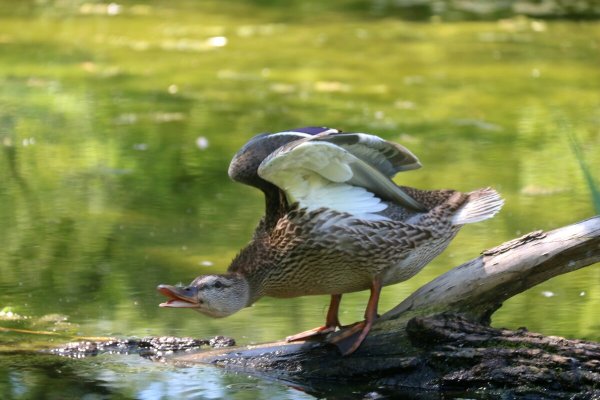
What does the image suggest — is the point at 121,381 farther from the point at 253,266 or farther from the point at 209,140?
the point at 209,140

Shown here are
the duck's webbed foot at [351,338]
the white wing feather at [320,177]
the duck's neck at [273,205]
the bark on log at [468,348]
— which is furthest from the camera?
the duck's neck at [273,205]

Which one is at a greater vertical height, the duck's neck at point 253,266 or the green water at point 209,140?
the duck's neck at point 253,266

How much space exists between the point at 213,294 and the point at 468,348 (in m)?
0.90

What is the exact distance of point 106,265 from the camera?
5742 mm

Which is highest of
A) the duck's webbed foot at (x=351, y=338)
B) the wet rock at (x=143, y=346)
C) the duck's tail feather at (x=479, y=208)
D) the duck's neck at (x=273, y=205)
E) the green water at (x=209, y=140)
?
the duck's neck at (x=273, y=205)

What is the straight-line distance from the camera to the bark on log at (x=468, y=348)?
403 cm

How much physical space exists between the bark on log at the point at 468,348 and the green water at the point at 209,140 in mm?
171

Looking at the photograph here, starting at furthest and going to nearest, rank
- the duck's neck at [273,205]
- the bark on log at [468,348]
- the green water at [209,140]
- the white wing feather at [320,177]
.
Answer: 1. the green water at [209,140]
2. the duck's neck at [273,205]
3. the white wing feather at [320,177]
4. the bark on log at [468,348]

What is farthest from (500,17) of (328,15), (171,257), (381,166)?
(381,166)

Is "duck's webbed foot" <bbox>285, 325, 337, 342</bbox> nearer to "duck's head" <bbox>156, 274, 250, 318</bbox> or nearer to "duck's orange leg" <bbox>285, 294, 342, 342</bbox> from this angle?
"duck's orange leg" <bbox>285, 294, 342, 342</bbox>

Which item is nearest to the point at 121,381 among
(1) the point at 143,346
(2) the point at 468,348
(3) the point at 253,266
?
(1) the point at 143,346

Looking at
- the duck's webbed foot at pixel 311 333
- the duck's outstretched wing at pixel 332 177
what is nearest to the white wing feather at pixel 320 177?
the duck's outstretched wing at pixel 332 177

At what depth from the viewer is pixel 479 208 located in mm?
4504

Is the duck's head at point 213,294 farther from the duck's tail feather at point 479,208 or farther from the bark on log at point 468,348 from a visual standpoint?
the duck's tail feather at point 479,208
